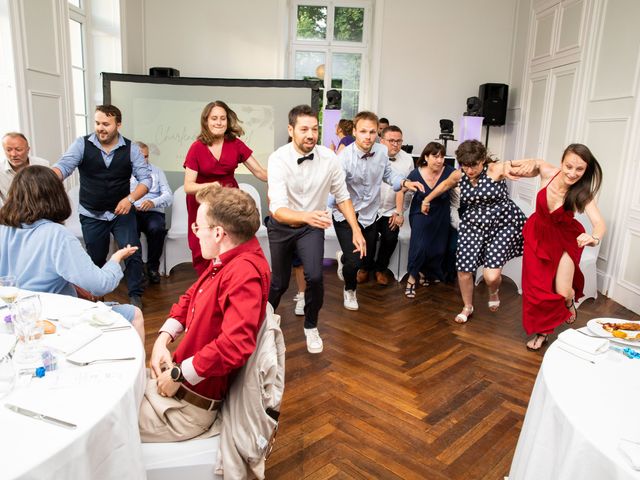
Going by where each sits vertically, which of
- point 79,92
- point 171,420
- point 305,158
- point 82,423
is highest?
point 79,92

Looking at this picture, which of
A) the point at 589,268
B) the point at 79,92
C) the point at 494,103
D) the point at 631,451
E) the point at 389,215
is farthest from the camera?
the point at 494,103

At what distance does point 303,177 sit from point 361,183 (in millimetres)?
1133

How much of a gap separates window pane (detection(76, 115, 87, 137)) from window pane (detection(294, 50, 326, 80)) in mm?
3133

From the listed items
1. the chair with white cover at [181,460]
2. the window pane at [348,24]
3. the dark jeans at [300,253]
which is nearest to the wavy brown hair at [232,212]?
the chair with white cover at [181,460]

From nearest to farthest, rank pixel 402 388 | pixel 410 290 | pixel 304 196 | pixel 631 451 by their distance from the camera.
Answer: pixel 631 451
pixel 402 388
pixel 304 196
pixel 410 290

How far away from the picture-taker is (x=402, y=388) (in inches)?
115

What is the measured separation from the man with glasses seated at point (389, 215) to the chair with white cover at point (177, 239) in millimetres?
1762

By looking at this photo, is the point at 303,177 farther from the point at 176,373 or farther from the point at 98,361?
the point at 98,361

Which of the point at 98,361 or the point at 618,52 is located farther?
Answer: the point at 618,52

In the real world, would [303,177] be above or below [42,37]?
below

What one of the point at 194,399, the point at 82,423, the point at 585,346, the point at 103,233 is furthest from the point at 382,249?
the point at 82,423

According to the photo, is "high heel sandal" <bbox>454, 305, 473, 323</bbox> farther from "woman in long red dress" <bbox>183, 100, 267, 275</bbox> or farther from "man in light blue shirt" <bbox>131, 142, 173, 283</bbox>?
"man in light blue shirt" <bbox>131, 142, 173, 283</bbox>

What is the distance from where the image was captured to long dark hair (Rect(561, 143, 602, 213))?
309 centimetres

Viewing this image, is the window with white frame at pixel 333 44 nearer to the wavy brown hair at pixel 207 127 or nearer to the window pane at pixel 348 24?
the window pane at pixel 348 24
